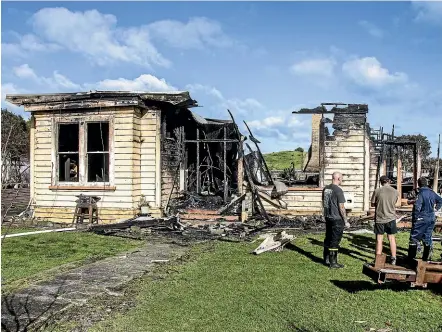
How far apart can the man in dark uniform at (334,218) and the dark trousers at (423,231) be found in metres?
1.26

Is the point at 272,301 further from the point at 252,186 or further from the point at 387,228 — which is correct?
the point at 252,186

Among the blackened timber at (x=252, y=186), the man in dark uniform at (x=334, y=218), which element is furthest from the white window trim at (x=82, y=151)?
the man in dark uniform at (x=334, y=218)

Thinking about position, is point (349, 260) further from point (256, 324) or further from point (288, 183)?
point (288, 183)

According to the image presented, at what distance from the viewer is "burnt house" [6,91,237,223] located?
48.4 ft

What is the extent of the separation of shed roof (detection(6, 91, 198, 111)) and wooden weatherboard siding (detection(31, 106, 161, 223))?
1.02 feet

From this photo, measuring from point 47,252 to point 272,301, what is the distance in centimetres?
588

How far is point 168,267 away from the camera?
339 inches

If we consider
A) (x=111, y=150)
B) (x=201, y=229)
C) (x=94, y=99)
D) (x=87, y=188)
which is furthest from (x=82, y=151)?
(x=201, y=229)

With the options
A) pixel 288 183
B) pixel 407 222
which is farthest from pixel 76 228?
pixel 407 222

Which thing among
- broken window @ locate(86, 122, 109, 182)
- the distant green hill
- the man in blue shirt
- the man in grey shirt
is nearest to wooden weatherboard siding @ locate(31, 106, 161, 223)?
broken window @ locate(86, 122, 109, 182)

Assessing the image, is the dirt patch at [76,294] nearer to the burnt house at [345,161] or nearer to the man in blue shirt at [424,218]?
the man in blue shirt at [424,218]

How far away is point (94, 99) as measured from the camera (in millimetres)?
14875

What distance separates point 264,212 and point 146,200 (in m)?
3.94

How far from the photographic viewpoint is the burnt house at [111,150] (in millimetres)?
14766
